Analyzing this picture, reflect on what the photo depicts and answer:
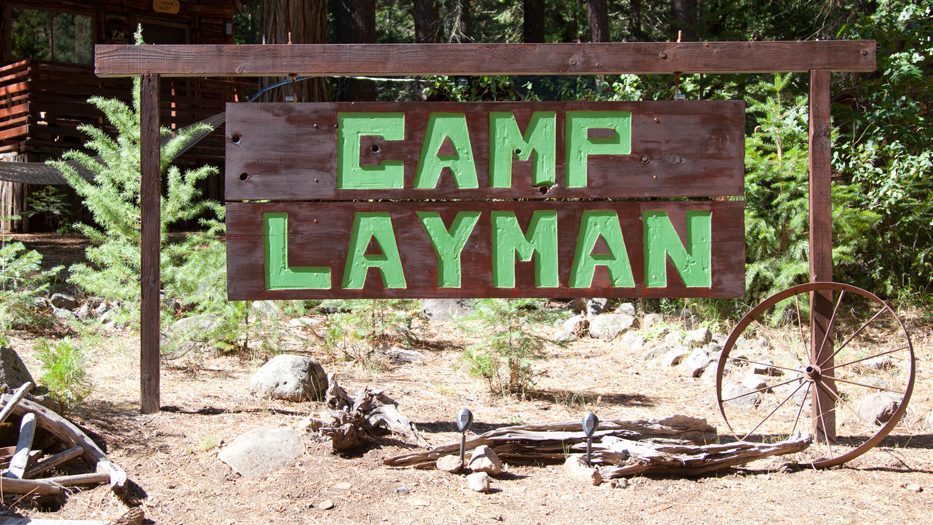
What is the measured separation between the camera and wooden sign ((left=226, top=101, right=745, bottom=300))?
16.0ft

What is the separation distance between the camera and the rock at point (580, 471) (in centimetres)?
419

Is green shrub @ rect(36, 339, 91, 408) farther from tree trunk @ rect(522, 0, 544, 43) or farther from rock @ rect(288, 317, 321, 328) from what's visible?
tree trunk @ rect(522, 0, 544, 43)

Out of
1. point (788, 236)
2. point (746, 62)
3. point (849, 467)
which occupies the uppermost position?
point (746, 62)

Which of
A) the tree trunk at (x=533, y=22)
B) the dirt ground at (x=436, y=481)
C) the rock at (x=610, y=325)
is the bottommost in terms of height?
the dirt ground at (x=436, y=481)

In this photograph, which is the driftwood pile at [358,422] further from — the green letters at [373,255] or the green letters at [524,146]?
the green letters at [524,146]

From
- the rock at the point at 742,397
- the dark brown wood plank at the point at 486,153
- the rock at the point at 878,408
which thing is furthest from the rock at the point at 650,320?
the dark brown wood plank at the point at 486,153

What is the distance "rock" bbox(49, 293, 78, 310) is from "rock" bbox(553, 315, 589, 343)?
4.73m

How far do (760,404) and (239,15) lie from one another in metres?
27.1

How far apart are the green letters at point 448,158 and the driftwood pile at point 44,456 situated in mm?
2119

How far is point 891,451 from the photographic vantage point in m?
4.79

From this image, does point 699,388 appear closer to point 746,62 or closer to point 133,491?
point 746,62

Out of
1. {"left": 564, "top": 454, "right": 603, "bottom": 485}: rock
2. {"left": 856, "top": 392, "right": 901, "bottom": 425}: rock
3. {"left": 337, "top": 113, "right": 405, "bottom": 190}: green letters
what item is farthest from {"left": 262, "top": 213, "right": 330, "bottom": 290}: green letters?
{"left": 856, "top": 392, "right": 901, "bottom": 425}: rock

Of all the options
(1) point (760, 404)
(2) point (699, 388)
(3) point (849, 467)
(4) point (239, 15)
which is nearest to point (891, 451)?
(3) point (849, 467)

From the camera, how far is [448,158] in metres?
4.90
